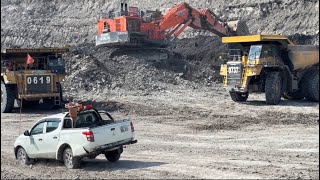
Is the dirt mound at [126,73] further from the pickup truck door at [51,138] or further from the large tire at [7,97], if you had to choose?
the pickup truck door at [51,138]

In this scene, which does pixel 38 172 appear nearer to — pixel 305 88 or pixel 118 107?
pixel 118 107

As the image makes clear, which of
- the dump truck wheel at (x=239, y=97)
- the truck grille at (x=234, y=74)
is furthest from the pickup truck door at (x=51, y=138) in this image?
the dump truck wheel at (x=239, y=97)

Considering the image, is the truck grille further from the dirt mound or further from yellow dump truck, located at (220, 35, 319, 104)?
the dirt mound

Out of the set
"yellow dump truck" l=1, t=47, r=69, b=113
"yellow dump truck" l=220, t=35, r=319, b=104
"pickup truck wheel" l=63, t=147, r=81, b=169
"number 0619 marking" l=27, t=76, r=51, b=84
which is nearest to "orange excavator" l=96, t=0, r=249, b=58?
"yellow dump truck" l=1, t=47, r=69, b=113

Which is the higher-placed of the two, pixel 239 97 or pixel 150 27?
pixel 150 27

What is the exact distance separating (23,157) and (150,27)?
20.6 meters

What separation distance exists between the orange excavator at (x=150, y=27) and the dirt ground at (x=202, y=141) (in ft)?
18.9

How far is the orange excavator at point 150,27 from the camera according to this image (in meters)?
33.1

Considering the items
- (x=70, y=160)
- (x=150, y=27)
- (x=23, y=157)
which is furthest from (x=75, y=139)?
(x=150, y=27)

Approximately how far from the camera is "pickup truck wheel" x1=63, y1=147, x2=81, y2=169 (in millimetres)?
13336

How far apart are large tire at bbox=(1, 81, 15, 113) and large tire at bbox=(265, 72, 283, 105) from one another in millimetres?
10687

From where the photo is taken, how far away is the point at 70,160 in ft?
44.1

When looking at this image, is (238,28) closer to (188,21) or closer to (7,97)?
(188,21)

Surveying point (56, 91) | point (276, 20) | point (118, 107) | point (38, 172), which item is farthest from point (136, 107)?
point (276, 20)
